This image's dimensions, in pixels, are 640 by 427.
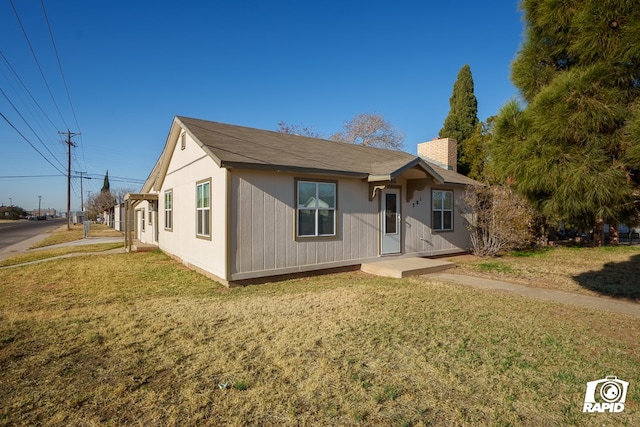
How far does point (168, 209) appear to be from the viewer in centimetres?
1380

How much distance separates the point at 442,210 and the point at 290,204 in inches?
253

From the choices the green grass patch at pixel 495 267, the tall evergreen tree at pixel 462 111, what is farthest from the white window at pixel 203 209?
the tall evergreen tree at pixel 462 111

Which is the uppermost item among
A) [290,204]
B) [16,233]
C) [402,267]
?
[290,204]

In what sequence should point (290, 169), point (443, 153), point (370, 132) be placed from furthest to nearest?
point (370, 132), point (443, 153), point (290, 169)

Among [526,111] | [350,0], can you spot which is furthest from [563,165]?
[350,0]

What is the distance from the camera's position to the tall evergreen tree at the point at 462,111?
25672mm

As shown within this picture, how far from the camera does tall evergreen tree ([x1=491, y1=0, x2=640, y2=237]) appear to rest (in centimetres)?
408

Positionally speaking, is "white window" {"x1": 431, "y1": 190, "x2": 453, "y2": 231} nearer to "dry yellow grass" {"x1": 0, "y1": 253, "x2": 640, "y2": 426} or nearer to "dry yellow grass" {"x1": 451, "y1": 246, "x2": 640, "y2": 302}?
"dry yellow grass" {"x1": 451, "y1": 246, "x2": 640, "y2": 302}

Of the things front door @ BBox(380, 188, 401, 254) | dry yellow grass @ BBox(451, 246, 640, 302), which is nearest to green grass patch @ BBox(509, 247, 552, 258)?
dry yellow grass @ BBox(451, 246, 640, 302)

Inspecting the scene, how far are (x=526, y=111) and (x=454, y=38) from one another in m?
11.4

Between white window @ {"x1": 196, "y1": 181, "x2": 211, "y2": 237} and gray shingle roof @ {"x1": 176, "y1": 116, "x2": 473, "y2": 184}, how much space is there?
1.29 m

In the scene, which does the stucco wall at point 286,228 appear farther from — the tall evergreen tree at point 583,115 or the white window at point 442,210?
the tall evergreen tree at point 583,115

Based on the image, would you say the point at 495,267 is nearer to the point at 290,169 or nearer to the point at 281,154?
the point at 290,169

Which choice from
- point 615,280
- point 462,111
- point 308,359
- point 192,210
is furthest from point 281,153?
point 462,111
